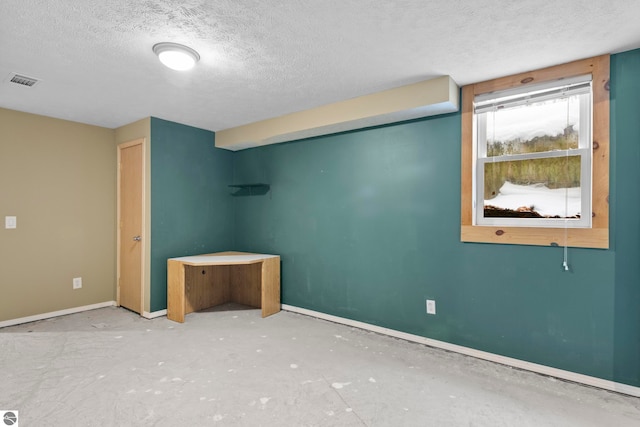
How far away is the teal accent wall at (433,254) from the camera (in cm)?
212

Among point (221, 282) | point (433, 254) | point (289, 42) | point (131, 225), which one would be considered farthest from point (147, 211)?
point (433, 254)

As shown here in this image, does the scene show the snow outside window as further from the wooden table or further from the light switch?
the light switch

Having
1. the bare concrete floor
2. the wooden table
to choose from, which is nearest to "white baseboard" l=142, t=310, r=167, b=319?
the wooden table

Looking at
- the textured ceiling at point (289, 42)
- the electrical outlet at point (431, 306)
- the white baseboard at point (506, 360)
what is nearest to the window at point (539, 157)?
the textured ceiling at point (289, 42)

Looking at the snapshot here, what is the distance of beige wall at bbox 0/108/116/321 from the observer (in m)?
3.31

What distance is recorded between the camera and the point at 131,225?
3844 mm

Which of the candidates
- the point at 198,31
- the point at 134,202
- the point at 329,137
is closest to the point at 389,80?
the point at 329,137

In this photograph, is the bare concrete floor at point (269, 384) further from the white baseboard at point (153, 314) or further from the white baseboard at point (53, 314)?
the white baseboard at point (153, 314)

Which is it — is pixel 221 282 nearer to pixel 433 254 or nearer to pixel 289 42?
pixel 433 254

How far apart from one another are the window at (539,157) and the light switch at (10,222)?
4334 mm

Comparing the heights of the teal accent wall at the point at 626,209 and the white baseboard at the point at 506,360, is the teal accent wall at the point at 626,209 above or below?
above

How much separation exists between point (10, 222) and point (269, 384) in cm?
319

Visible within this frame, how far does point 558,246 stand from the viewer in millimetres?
2311

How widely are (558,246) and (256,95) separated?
2.68 m
